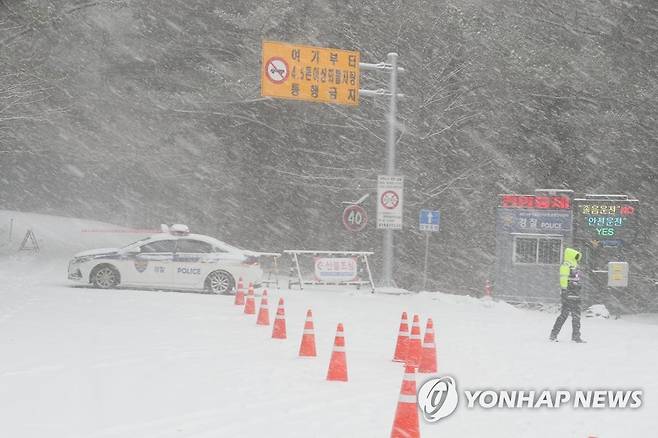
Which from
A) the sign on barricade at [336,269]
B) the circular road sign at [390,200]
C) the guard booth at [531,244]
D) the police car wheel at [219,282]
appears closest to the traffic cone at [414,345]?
the police car wheel at [219,282]

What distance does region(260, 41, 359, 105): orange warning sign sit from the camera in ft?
82.0

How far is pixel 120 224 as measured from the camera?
6125 cm

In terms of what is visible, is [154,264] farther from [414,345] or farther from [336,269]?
[414,345]

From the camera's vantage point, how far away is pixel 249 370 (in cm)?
1103

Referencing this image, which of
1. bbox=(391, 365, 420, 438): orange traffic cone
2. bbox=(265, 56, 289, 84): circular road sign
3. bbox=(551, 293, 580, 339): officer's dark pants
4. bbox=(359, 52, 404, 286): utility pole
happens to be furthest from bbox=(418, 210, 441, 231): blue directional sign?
bbox=(391, 365, 420, 438): orange traffic cone

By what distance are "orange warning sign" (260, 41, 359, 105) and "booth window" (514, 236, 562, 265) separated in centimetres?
A: 658

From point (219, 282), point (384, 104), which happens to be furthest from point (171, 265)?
point (384, 104)

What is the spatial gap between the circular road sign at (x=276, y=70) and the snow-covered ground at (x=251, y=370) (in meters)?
7.11

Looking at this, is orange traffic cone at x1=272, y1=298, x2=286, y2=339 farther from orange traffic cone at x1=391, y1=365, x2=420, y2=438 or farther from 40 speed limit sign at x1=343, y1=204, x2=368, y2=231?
40 speed limit sign at x1=343, y1=204, x2=368, y2=231

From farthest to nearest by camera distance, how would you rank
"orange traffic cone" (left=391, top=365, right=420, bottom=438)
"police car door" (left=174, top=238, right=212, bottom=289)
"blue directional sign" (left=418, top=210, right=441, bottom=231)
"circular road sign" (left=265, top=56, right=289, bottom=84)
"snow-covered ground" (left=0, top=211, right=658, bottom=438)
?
1. "blue directional sign" (left=418, top=210, right=441, bottom=231)
2. "circular road sign" (left=265, top=56, right=289, bottom=84)
3. "police car door" (left=174, top=238, right=212, bottom=289)
4. "snow-covered ground" (left=0, top=211, right=658, bottom=438)
5. "orange traffic cone" (left=391, top=365, right=420, bottom=438)

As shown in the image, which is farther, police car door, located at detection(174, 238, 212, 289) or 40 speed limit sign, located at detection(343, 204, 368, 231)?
40 speed limit sign, located at detection(343, 204, 368, 231)

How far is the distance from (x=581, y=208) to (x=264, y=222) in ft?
57.1

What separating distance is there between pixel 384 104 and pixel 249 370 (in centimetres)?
2559

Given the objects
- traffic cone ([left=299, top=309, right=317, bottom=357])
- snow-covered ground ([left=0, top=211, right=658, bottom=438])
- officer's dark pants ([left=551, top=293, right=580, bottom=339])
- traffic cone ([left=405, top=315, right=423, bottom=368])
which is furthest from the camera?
officer's dark pants ([left=551, top=293, right=580, bottom=339])
